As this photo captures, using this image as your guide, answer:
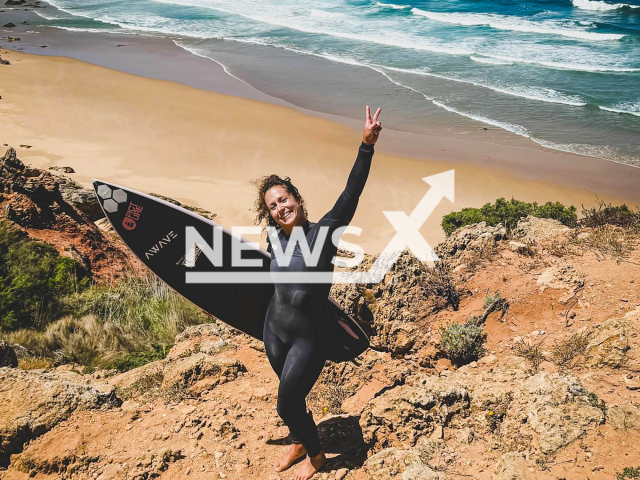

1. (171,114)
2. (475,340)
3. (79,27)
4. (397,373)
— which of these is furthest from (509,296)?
(79,27)

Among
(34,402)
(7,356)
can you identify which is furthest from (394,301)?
(7,356)

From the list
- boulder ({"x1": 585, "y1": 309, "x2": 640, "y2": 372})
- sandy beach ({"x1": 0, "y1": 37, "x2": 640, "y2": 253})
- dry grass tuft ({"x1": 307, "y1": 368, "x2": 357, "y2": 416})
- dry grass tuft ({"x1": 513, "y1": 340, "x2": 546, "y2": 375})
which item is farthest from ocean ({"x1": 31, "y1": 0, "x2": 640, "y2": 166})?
dry grass tuft ({"x1": 307, "y1": 368, "x2": 357, "y2": 416})

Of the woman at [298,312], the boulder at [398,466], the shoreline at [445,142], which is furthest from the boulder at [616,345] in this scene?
the shoreline at [445,142]

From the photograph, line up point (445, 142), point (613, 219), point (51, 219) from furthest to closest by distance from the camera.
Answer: point (445, 142), point (51, 219), point (613, 219)

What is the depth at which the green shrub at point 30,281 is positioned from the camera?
20.0ft

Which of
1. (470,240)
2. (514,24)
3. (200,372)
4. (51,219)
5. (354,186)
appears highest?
(514,24)

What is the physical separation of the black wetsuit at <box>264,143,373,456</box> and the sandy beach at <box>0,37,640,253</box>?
21.7ft

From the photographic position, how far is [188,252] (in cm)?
459

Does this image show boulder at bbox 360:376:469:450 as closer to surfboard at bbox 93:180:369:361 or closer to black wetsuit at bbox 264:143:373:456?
black wetsuit at bbox 264:143:373:456

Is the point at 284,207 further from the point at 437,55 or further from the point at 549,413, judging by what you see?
the point at 437,55

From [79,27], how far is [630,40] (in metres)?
28.0

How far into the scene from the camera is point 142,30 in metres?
28.0

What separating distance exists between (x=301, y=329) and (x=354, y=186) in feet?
3.09

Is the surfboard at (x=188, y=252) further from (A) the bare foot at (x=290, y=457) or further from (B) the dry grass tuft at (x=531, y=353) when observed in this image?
(B) the dry grass tuft at (x=531, y=353)
